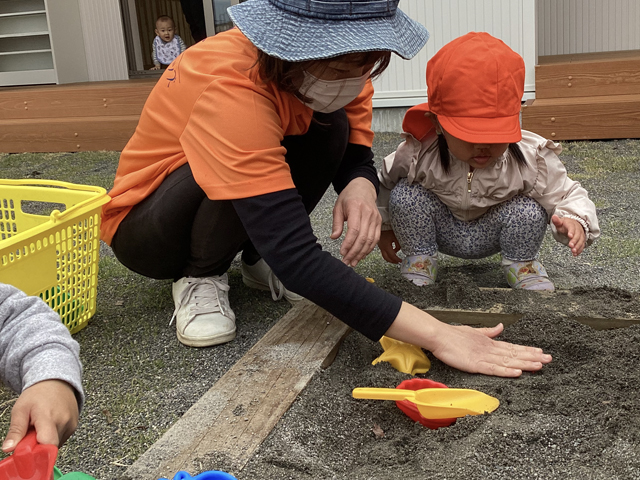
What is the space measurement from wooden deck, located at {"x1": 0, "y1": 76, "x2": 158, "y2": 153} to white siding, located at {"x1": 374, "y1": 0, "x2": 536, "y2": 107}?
6.10 ft

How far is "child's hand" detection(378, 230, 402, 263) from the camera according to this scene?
2102 millimetres

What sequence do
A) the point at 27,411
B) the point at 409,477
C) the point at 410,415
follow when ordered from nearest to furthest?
the point at 27,411 < the point at 409,477 < the point at 410,415

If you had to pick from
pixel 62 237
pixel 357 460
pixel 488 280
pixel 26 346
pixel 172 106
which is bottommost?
pixel 488 280

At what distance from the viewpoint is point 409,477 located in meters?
1.04

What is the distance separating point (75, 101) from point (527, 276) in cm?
442

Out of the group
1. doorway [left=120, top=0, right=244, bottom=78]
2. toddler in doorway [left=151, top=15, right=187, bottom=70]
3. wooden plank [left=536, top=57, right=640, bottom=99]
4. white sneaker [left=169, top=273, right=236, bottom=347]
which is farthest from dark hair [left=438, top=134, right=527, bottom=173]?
toddler in doorway [left=151, top=15, right=187, bottom=70]

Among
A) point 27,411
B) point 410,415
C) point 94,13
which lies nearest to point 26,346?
point 27,411

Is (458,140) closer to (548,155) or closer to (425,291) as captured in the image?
(548,155)

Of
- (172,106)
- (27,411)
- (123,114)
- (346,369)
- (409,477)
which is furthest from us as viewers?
(123,114)

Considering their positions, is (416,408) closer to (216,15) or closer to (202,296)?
(202,296)

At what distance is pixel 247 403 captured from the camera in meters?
1.29

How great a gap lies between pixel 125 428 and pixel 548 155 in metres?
1.29

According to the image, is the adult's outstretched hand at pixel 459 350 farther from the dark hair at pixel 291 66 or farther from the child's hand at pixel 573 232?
the dark hair at pixel 291 66

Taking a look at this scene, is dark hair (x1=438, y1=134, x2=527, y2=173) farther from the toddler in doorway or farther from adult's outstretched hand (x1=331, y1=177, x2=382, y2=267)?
the toddler in doorway
